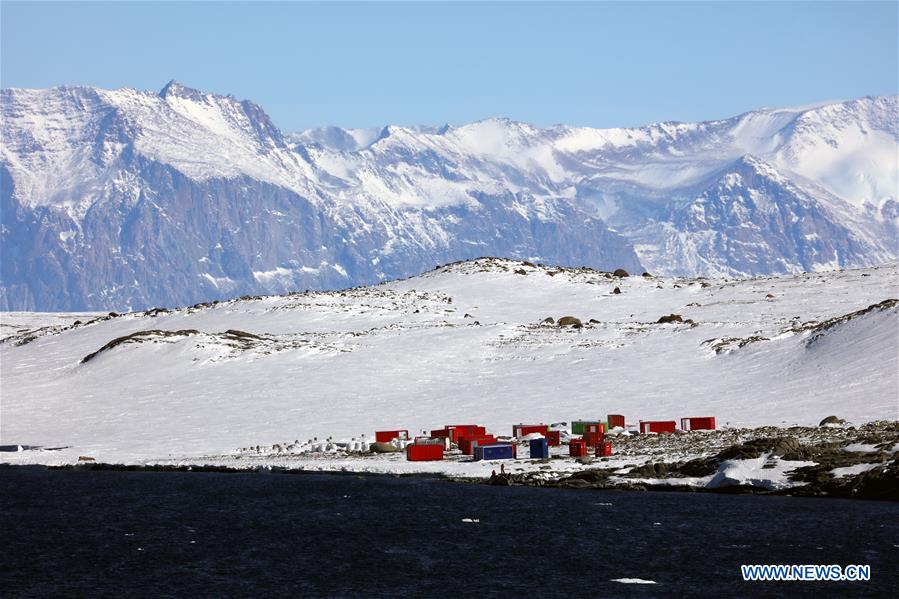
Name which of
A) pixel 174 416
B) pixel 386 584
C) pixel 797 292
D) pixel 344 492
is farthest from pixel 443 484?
pixel 797 292

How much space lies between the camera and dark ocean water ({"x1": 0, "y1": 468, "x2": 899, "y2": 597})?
4931cm

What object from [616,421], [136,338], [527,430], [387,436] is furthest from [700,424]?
[136,338]

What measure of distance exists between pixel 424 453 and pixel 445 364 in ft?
116

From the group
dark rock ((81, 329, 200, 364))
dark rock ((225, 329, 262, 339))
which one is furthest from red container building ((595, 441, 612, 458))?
dark rock ((81, 329, 200, 364))

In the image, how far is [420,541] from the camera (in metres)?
57.6

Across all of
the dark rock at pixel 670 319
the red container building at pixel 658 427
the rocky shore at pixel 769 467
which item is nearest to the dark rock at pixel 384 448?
the rocky shore at pixel 769 467

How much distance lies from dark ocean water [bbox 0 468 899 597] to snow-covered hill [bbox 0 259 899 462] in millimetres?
17532

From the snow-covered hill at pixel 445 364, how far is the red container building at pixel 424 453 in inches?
306

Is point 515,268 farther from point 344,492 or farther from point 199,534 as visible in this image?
point 199,534

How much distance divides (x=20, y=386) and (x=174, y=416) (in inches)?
1022

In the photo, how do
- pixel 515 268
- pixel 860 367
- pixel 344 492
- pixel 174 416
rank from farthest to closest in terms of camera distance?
pixel 515 268, pixel 174 416, pixel 860 367, pixel 344 492

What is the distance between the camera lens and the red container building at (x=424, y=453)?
80062 mm

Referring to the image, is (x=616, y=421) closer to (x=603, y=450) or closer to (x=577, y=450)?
(x=603, y=450)

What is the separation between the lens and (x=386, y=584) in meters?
49.9
